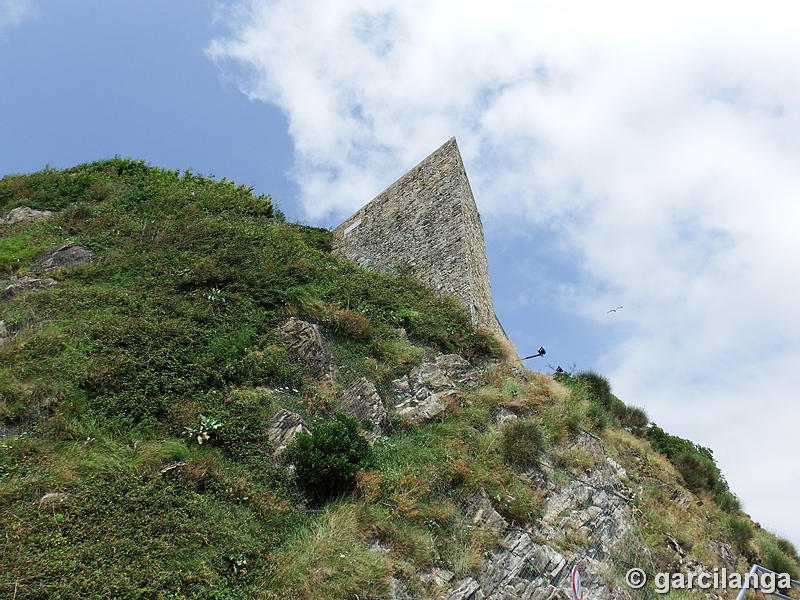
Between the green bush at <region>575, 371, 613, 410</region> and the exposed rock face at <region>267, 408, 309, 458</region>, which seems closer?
the exposed rock face at <region>267, 408, 309, 458</region>

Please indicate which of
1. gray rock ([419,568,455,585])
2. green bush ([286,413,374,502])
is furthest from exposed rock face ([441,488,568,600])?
green bush ([286,413,374,502])

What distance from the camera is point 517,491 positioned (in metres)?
9.57

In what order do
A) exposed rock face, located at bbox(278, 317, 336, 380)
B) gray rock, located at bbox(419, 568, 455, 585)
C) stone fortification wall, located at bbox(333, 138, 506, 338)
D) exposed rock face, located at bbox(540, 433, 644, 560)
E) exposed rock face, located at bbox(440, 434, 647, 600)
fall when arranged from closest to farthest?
gray rock, located at bbox(419, 568, 455, 585), exposed rock face, located at bbox(440, 434, 647, 600), exposed rock face, located at bbox(540, 433, 644, 560), exposed rock face, located at bbox(278, 317, 336, 380), stone fortification wall, located at bbox(333, 138, 506, 338)

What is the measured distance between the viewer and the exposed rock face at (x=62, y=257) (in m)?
12.4

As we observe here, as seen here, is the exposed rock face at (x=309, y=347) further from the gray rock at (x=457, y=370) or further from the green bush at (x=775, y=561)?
the green bush at (x=775, y=561)

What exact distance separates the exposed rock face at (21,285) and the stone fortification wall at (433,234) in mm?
10073

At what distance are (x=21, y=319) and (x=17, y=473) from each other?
4302 mm

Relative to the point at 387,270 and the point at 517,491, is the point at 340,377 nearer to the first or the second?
the point at 517,491

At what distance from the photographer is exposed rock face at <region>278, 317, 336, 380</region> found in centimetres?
1069

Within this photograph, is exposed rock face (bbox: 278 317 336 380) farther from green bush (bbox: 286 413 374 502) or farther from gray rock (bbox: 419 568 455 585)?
gray rock (bbox: 419 568 455 585)

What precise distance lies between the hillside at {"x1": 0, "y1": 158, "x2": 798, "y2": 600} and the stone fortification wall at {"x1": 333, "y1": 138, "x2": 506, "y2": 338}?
5.61 ft

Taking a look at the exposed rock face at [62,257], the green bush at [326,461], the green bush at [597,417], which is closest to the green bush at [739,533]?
the green bush at [597,417]

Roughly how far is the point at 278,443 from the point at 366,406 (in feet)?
6.87

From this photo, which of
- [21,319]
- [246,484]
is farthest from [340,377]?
[21,319]
